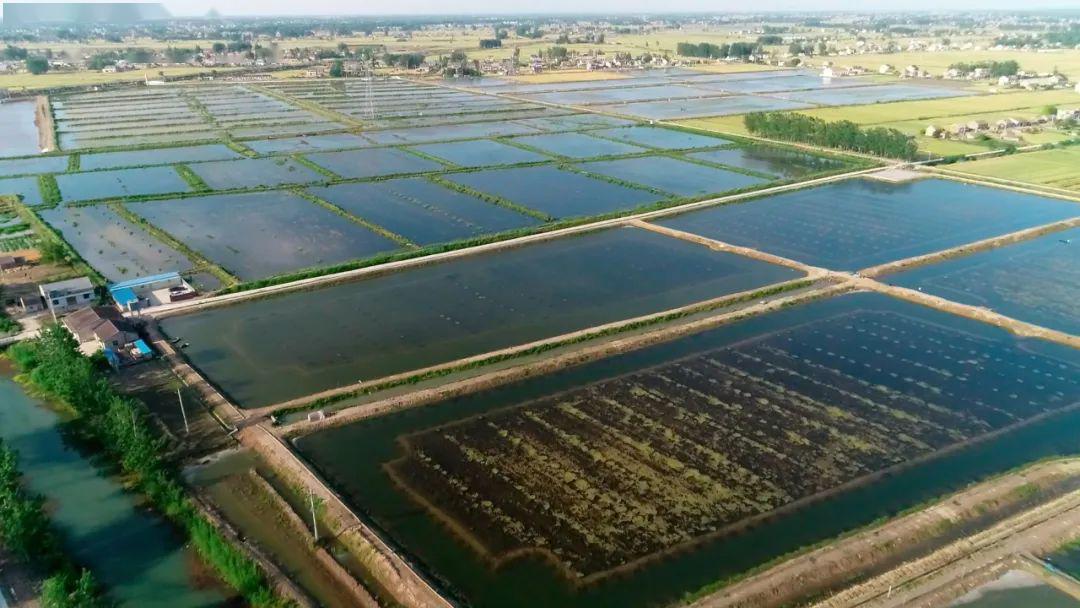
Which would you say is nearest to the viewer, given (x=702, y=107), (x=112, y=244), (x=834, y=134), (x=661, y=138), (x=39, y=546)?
(x=39, y=546)

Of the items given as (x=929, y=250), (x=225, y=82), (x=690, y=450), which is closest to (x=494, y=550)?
(x=690, y=450)

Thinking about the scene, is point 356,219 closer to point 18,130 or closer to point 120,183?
point 120,183

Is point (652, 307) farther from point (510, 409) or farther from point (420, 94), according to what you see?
point (420, 94)

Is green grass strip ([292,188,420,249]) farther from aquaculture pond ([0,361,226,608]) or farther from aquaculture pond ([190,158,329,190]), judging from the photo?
aquaculture pond ([0,361,226,608])

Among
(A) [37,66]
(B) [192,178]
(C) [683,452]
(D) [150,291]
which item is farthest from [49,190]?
(A) [37,66]

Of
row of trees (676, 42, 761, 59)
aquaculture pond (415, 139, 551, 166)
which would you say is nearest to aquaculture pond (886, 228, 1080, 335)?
aquaculture pond (415, 139, 551, 166)

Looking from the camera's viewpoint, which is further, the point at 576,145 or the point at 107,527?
the point at 576,145

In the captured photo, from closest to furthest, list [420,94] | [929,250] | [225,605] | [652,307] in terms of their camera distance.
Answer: [225,605], [652,307], [929,250], [420,94]
